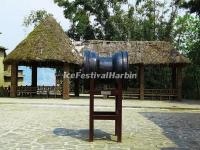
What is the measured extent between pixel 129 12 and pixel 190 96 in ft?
44.3

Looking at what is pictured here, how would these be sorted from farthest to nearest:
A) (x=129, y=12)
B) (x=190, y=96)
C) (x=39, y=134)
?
(x=129, y=12) → (x=190, y=96) → (x=39, y=134)

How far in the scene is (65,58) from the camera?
27.2m

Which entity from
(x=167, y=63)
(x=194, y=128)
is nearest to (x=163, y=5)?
(x=167, y=63)

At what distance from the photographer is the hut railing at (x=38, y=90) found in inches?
1147

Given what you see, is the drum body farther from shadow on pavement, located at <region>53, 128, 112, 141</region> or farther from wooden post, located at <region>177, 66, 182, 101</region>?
wooden post, located at <region>177, 66, 182, 101</region>

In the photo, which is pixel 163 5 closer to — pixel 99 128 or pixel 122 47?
pixel 122 47

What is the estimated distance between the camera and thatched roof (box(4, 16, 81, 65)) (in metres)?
27.1

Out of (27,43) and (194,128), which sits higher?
(27,43)

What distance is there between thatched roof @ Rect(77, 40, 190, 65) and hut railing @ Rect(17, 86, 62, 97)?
12.3 feet

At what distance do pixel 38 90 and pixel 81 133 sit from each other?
1951cm

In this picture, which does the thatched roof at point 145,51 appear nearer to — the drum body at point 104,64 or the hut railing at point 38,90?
the hut railing at point 38,90

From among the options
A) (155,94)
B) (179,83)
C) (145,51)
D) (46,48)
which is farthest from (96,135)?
(145,51)

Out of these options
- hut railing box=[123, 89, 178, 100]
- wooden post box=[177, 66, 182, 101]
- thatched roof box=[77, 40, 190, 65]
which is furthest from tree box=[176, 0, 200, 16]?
hut railing box=[123, 89, 178, 100]

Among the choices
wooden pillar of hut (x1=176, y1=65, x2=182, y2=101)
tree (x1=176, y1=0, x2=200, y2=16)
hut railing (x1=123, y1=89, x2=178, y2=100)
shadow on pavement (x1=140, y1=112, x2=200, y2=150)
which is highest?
tree (x1=176, y1=0, x2=200, y2=16)
